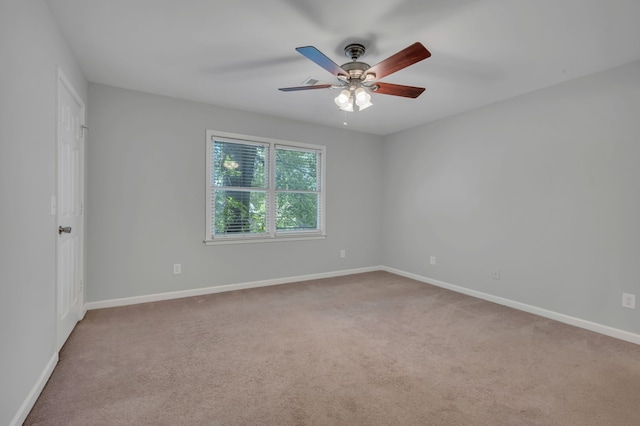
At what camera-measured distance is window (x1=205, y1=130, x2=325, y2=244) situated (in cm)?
399

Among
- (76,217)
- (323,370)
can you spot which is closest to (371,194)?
(323,370)

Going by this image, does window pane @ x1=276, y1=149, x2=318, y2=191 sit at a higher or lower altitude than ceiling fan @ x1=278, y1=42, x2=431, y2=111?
lower

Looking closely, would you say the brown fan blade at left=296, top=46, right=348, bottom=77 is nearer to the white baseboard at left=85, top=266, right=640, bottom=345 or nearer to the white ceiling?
the white ceiling

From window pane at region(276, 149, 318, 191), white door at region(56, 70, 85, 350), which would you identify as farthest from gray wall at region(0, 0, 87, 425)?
window pane at region(276, 149, 318, 191)

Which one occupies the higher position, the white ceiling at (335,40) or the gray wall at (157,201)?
the white ceiling at (335,40)

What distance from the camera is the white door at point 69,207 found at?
7.62 feet

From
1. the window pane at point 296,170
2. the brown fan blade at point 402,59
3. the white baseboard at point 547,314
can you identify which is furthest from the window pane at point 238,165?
the white baseboard at point 547,314

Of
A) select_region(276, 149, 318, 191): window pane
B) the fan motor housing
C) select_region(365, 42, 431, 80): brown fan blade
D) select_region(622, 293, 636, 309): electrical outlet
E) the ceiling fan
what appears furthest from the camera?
select_region(276, 149, 318, 191): window pane

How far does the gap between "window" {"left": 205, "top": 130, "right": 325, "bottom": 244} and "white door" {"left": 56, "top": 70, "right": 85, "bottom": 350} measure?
1.31m

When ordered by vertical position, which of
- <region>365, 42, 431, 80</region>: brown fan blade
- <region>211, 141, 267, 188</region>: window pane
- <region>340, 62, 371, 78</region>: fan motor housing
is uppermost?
<region>340, 62, 371, 78</region>: fan motor housing

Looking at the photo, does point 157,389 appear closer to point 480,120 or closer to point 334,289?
point 334,289

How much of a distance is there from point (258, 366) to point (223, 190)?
247 cm

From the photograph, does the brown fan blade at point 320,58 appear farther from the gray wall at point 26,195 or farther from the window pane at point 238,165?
the window pane at point 238,165

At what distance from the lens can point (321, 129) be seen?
4.80 meters
